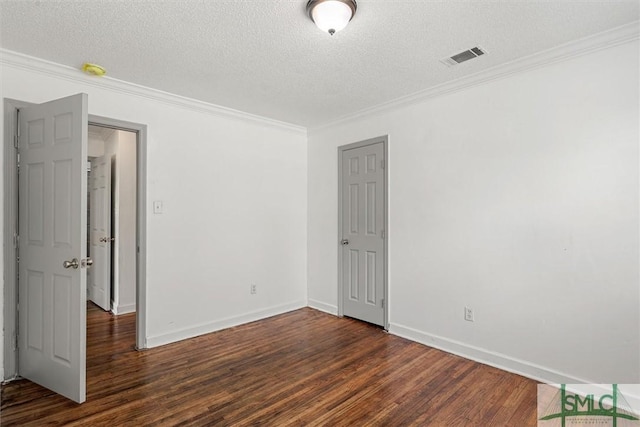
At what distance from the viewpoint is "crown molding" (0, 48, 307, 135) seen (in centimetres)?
248

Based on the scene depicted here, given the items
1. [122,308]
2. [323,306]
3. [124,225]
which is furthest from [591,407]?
[124,225]

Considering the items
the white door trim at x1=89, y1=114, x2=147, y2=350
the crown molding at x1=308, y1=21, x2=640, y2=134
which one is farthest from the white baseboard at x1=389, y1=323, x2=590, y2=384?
the white door trim at x1=89, y1=114, x2=147, y2=350

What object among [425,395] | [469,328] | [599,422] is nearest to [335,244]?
[469,328]

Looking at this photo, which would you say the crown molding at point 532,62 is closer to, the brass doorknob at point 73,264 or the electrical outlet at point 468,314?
the electrical outlet at point 468,314

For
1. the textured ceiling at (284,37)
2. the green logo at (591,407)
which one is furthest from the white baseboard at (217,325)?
the green logo at (591,407)

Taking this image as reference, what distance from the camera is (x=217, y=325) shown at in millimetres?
3646

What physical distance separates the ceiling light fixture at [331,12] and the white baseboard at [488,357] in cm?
282

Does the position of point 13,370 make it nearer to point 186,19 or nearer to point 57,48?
point 57,48

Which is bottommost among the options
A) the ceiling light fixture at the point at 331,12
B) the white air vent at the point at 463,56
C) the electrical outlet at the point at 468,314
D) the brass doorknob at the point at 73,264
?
the electrical outlet at the point at 468,314

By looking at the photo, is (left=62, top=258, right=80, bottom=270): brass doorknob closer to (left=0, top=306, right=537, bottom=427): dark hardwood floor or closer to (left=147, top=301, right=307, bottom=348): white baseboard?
(left=0, top=306, right=537, bottom=427): dark hardwood floor

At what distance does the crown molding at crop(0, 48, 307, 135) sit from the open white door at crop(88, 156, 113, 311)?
1.85 metres

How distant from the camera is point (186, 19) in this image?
80.3 inches

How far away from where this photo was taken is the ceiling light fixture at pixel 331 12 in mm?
1823

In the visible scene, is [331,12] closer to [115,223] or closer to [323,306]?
[323,306]
